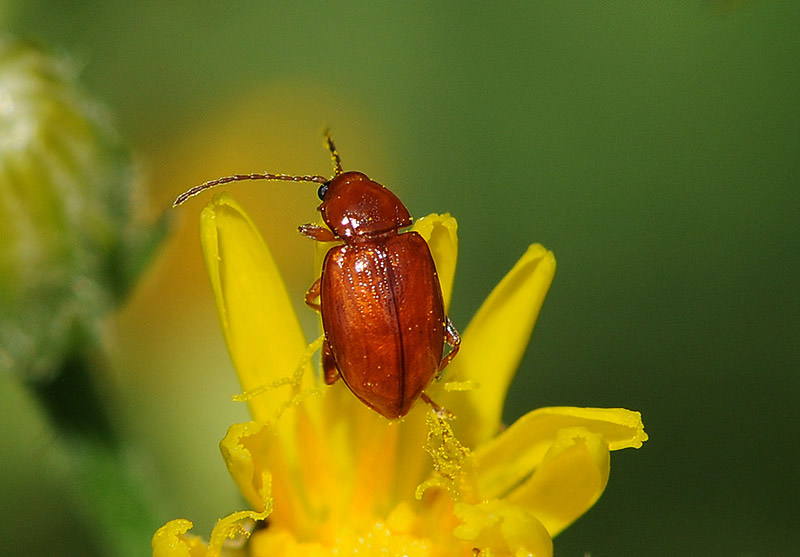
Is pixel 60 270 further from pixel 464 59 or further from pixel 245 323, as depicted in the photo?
pixel 464 59

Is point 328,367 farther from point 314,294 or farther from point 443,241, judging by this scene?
point 443,241

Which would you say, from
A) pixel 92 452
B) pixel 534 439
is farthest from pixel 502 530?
pixel 92 452

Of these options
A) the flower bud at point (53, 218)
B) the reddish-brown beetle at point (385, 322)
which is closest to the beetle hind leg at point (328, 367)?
the reddish-brown beetle at point (385, 322)

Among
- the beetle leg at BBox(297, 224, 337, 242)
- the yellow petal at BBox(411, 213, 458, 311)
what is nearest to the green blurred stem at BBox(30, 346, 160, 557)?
the beetle leg at BBox(297, 224, 337, 242)

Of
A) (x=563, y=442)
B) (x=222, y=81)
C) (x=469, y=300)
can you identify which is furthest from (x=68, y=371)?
(x=222, y=81)

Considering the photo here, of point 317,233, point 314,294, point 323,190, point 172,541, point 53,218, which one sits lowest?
point 172,541

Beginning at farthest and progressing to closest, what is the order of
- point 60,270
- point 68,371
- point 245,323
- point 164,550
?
point 68,371 < point 60,270 < point 245,323 < point 164,550

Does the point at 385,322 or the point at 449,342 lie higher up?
the point at 385,322
